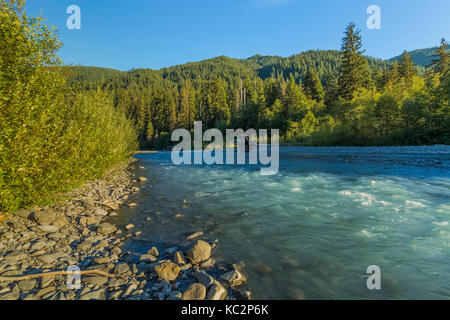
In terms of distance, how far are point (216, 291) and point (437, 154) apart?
26.1 m

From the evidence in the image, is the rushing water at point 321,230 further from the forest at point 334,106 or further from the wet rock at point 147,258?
the forest at point 334,106

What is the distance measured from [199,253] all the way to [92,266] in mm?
2055

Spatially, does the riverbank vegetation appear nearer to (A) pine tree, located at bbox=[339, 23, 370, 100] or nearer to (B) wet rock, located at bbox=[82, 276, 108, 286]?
(B) wet rock, located at bbox=[82, 276, 108, 286]

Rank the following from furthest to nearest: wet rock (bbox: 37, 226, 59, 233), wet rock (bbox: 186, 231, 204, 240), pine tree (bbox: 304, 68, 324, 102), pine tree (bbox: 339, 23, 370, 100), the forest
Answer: pine tree (bbox: 304, 68, 324, 102) → pine tree (bbox: 339, 23, 370, 100) → the forest → wet rock (bbox: 186, 231, 204, 240) → wet rock (bbox: 37, 226, 59, 233)

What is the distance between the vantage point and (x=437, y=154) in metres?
19.9

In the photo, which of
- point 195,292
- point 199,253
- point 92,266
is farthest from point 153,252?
point 195,292

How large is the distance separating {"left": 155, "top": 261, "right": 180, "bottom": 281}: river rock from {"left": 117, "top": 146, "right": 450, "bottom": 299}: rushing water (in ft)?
3.48

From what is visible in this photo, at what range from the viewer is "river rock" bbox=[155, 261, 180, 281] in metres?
3.81

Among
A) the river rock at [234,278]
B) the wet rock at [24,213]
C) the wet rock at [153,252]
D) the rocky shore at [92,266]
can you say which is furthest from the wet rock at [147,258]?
the wet rock at [24,213]

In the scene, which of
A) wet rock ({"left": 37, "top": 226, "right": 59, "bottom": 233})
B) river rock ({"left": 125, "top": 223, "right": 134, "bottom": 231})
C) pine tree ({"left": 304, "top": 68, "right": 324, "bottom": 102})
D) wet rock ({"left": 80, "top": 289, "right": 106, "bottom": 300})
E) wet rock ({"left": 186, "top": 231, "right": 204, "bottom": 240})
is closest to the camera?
wet rock ({"left": 80, "top": 289, "right": 106, "bottom": 300})

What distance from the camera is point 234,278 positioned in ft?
12.7

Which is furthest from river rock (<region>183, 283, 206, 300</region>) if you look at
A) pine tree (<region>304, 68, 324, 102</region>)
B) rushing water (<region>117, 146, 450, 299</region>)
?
pine tree (<region>304, 68, 324, 102</region>)
